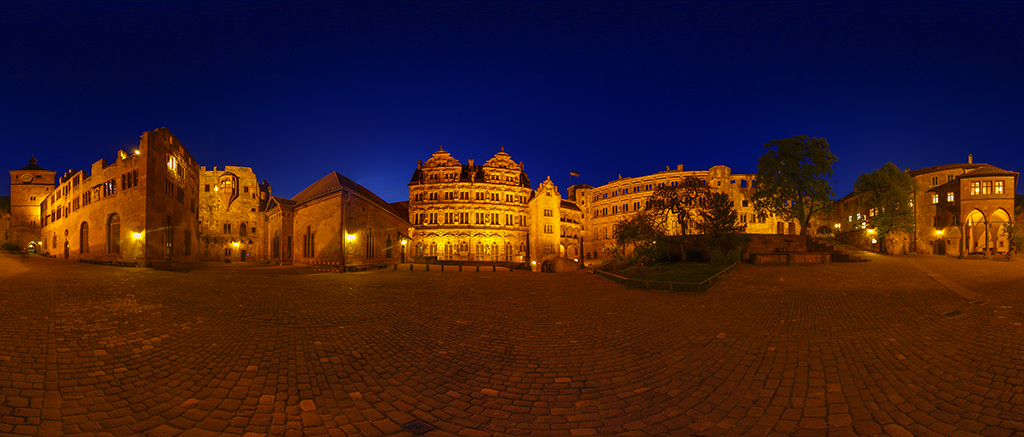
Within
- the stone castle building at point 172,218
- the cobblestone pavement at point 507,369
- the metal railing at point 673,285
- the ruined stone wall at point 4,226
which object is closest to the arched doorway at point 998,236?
the metal railing at point 673,285

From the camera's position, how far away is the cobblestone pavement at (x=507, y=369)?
429 centimetres

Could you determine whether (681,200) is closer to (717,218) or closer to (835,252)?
(717,218)

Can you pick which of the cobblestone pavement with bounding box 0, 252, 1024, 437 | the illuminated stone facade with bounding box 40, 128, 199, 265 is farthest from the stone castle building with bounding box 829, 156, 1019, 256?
the illuminated stone facade with bounding box 40, 128, 199, 265

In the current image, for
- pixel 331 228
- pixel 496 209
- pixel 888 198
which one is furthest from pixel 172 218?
pixel 888 198

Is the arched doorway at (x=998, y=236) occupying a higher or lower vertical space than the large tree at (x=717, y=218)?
lower

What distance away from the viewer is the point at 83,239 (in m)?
34.8

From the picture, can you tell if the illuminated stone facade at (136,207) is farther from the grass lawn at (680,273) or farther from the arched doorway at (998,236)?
the arched doorway at (998,236)

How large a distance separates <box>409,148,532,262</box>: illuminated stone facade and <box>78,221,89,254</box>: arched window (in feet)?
104

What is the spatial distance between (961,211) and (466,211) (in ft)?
199

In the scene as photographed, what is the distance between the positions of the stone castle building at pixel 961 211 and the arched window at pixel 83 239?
273 feet

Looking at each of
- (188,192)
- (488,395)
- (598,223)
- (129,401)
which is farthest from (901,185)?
(188,192)

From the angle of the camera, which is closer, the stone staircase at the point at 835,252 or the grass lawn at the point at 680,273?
the grass lawn at the point at 680,273

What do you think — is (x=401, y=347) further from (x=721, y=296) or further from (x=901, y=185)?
(x=901, y=185)

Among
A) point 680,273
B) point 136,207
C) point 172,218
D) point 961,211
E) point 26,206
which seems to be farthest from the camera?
Result: point 26,206
